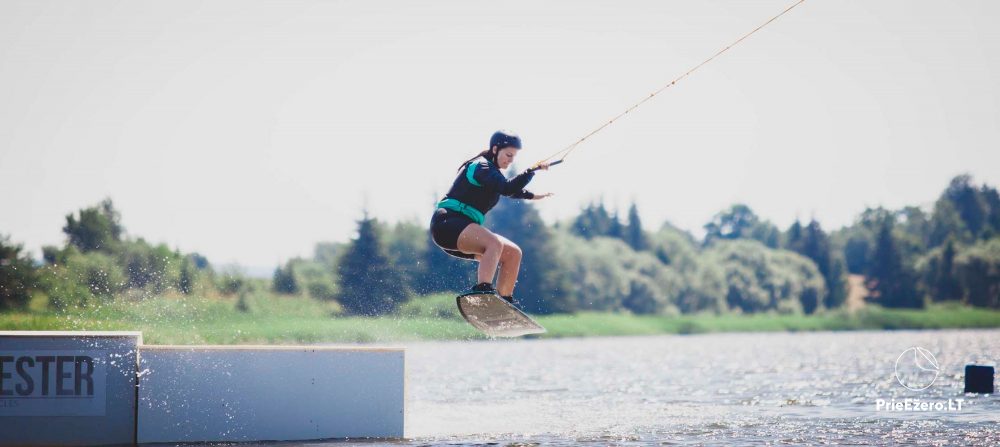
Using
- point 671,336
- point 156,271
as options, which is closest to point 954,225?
point 671,336

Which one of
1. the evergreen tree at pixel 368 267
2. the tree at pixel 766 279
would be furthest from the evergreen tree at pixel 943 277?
the evergreen tree at pixel 368 267

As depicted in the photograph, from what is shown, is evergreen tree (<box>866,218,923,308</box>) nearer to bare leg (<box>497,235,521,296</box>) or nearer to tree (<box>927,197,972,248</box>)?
tree (<box>927,197,972,248</box>)

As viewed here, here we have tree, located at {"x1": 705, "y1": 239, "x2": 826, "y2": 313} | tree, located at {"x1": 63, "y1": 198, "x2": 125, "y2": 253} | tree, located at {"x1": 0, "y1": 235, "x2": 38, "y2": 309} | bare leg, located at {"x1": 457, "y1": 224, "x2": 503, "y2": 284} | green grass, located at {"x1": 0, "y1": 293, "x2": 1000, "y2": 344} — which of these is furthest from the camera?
tree, located at {"x1": 705, "y1": 239, "x2": 826, "y2": 313}

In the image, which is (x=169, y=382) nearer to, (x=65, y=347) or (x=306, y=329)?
(x=65, y=347)

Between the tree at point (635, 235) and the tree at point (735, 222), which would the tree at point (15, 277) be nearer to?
the tree at point (635, 235)

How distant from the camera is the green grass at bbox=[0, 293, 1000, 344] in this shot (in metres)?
33.2

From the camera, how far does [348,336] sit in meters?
44.1

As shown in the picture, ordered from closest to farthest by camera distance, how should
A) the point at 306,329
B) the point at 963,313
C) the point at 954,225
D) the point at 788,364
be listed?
A: the point at 788,364, the point at 306,329, the point at 963,313, the point at 954,225

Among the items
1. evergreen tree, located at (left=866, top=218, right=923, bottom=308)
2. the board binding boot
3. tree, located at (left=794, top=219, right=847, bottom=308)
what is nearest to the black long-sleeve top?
the board binding boot

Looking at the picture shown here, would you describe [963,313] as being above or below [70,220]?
below

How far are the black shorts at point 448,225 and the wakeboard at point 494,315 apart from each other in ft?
1.96

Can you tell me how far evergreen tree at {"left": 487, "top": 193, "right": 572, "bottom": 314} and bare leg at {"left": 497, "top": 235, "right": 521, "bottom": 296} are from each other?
5978cm

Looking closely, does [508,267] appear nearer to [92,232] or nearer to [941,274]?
[92,232]

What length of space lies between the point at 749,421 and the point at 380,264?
5167cm
